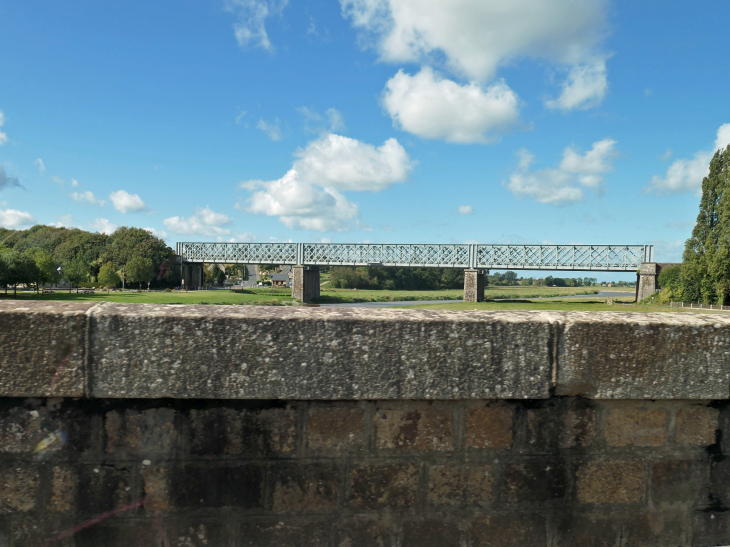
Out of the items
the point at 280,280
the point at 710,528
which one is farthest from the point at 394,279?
the point at 710,528

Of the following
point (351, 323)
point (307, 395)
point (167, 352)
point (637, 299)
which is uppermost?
point (351, 323)

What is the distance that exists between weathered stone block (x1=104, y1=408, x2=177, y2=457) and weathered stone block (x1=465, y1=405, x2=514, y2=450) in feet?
4.39

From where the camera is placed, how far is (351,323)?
1919mm

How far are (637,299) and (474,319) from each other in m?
70.8

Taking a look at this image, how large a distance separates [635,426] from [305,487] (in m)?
1.60

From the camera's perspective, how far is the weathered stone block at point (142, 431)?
6.33ft

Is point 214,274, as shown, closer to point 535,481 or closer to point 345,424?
point 345,424

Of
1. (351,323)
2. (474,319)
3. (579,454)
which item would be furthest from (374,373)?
(579,454)

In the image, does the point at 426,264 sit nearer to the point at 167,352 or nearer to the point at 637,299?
the point at 637,299

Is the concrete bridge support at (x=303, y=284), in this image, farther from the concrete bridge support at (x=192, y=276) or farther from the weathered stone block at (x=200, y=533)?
the weathered stone block at (x=200, y=533)

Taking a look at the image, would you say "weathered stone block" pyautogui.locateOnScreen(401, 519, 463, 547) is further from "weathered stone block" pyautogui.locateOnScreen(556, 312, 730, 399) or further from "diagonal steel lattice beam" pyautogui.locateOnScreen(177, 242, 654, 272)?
"diagonal steel lattice beam" pyautogui.locateOnScreen(177, 242, 654, 272)

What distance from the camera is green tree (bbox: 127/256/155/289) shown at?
69.9 metres

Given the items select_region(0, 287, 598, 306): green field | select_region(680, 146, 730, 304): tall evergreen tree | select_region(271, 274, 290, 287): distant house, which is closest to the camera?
select_region(680, 146, 730, 304): tall evergreen tree

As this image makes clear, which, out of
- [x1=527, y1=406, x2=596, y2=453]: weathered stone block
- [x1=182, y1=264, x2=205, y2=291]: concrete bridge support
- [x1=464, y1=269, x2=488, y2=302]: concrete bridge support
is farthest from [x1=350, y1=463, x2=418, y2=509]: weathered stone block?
[x1=182, y1=264, x2=205, y2=291]: concrete bridge support
